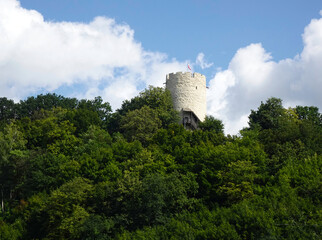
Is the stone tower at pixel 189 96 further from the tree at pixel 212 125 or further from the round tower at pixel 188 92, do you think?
the tree at pixel 212 125

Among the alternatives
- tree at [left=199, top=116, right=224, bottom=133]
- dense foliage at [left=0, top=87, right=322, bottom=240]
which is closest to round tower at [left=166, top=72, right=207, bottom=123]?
tree at [left=199, top=116, right=224, bottom=133]

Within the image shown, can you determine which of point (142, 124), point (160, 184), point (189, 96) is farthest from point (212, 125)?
point (160, 184)

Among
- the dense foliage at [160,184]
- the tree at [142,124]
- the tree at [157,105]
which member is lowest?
the dense foliage at [160,184]

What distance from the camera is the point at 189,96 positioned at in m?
49.2

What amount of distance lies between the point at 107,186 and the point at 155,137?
1064cm

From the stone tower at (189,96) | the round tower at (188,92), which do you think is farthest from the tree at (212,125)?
the round tower at (188,92)

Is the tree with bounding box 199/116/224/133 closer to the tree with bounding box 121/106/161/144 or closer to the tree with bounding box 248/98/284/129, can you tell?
the tree with bounding box 248/98/284/129

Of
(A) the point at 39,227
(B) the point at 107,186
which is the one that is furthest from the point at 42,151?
(B) the point at 107,186

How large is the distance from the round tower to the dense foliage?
5728 millimetres

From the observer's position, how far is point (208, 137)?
132ft

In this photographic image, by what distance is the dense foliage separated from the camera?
2695 centimetres

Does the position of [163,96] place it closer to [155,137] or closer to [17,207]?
[155,137]

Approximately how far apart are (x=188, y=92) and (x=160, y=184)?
22.6m

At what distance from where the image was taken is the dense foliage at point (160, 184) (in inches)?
1061
